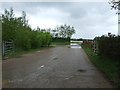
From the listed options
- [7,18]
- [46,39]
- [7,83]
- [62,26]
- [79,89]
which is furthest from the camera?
[62,26]

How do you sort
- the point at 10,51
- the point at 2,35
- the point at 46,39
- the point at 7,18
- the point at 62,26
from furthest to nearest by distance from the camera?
the point at 62,26
the point at 46,39
the point at 7,18
the point at 2,35
the point at 10,51

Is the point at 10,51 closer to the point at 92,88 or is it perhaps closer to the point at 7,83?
the point at 7,83

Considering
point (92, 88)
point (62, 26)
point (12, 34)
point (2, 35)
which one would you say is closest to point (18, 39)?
point (12, 34)

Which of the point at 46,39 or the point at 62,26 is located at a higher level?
the point at 62,26

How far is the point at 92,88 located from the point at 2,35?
59.8 ft

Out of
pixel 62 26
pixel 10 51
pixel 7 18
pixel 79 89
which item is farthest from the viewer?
pixel 62 26

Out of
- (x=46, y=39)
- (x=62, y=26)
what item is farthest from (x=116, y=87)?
(x=62, y=26)

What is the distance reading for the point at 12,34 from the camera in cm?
2339

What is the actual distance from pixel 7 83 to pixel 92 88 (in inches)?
121

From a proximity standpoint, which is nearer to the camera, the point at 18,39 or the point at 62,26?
the point at 18,39

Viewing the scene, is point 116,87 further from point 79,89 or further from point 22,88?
point 22,88

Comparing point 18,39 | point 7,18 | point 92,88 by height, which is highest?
point 7,18

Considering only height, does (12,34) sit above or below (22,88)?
above

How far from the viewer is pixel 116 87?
5.96 meters
